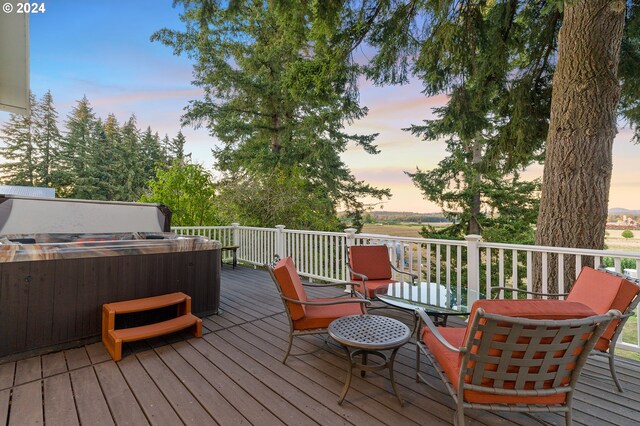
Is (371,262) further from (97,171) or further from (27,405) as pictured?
(97,171)

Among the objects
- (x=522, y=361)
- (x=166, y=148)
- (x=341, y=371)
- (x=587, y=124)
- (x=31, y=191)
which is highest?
(x=166, y=148)

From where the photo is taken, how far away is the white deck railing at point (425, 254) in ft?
10.1

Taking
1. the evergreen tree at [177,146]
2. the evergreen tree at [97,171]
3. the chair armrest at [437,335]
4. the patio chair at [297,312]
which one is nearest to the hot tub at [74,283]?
the patio chair at [297,312]

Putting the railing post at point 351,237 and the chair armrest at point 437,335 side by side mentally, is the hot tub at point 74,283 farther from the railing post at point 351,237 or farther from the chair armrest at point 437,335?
the chair armrest at point 437,335

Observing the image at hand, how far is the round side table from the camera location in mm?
1981

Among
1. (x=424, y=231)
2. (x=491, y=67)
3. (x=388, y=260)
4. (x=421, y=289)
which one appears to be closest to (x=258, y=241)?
(x=388, y=260)

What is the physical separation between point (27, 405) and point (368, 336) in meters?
2.38

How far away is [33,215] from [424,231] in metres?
11.6

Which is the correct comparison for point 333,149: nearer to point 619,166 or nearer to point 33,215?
point 619,166

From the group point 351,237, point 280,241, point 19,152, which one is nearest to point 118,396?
point 351,237

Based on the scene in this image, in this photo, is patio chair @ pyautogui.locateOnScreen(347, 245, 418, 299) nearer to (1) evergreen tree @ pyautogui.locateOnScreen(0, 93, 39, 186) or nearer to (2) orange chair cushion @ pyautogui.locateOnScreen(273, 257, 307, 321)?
(2) orange chair cushion @ pyautogui.locateOnScreen(273, 257, 307, 321)

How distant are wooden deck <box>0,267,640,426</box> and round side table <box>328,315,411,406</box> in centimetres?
18

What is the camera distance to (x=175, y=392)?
6.97 feet

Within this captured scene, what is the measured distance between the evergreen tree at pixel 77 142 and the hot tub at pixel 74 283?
22755 mm
